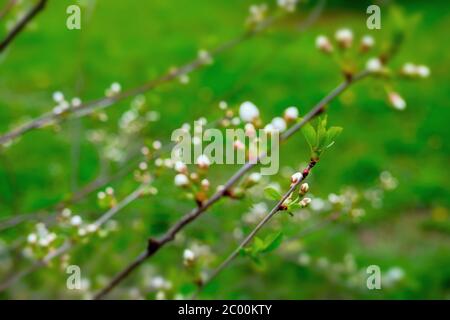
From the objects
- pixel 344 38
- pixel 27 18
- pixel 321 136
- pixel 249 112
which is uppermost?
pixel 27 18

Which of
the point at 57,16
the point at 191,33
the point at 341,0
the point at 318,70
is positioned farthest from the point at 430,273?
the point at 341,0

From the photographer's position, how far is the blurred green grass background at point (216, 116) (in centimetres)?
367

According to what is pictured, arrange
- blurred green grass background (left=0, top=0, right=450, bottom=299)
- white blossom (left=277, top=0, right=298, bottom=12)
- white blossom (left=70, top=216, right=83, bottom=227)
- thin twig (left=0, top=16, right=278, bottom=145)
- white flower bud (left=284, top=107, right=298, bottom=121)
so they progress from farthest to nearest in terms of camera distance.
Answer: blurred green grass background (left=0, top=0, right=450, bottom=299) < white blossom (left=277, top=0, right=298, bottom=12) < thin twig (left=0, top=16, right=278, bottom=145) < white blossom (left=70, top=216, right=83, bottom=227) < white flower bud (left=284, top=107, right=298, bottom=121)

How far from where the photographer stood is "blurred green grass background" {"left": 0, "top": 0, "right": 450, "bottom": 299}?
3.67 m

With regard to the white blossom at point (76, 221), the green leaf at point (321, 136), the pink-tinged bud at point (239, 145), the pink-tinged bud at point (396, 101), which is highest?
the pink-tinged bud at point (396, 101)

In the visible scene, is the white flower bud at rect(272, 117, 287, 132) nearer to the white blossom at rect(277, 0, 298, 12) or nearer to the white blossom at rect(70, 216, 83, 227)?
the white blossom at rect(70, 216, 83, 227)

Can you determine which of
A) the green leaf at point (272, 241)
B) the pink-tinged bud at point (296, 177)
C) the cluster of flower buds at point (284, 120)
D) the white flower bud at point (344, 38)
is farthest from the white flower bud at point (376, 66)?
the green leaf at point (272, 241)

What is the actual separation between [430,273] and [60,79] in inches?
218

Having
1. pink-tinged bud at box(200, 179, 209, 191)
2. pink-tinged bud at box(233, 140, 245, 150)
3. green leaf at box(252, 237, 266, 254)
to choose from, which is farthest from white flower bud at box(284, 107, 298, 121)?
green leaf at box(252, 237, 266, 254)

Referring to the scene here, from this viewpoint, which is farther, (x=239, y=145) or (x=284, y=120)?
(x=284, y=120)

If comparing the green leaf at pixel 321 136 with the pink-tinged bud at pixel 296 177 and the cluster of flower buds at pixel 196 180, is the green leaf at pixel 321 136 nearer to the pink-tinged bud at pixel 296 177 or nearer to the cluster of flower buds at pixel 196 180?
the pink-tinged bud at pixel 296 177

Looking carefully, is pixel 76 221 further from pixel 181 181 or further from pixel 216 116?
pixel 216 116

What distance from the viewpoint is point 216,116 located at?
3611mm

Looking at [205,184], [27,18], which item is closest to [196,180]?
[205,184]
